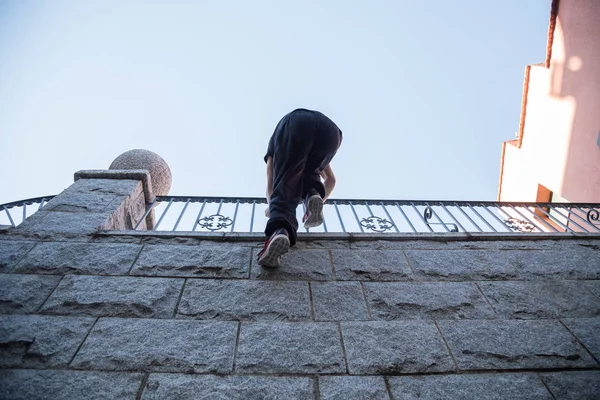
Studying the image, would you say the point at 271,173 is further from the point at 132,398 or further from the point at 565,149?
the point at 565,149

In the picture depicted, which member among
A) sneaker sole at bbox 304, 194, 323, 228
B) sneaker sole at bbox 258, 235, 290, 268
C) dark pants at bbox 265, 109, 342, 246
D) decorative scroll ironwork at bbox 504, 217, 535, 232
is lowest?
decorative scroll ironwork at bbox 504, 217, 535, 232

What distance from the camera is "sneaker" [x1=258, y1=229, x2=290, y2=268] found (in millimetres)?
2596

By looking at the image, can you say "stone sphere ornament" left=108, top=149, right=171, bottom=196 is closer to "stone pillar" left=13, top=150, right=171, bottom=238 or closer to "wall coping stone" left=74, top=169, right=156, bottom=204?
"stone pillar" left=13, top=150, right=171, bottom=238

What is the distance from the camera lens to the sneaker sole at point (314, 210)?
9.78ft

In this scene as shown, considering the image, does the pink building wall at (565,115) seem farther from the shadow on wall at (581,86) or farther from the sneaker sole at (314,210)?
the sneaker sole at (314,210)

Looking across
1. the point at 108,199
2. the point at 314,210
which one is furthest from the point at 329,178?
the point at 108,199

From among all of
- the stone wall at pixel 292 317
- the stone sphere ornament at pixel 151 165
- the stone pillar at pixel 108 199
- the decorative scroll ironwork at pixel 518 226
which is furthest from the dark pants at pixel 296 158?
the decorative scroll ironwork at pixel 518 226

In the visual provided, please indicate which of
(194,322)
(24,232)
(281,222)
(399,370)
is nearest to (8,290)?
(24,232)

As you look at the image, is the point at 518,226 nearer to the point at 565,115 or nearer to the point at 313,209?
the point at 313,209

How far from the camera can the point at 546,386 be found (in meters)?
2.09

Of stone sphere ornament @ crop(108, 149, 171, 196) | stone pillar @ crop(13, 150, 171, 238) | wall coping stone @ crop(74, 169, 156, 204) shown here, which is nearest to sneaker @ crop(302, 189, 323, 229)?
stone pillar @ crop(13, 150, 171, 238)

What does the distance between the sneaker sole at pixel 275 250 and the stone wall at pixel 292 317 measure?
0.12m

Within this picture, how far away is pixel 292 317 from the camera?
2449mm

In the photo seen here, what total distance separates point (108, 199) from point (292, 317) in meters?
2.24
